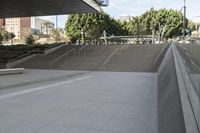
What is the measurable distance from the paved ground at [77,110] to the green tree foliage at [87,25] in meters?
45.0

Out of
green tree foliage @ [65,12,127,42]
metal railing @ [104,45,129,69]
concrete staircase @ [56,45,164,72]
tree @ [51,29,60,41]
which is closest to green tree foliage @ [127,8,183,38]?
green tree foliage @ [65,12,127,42]

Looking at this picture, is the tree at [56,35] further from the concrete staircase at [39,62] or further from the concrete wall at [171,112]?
the concrete wall at [171,112]

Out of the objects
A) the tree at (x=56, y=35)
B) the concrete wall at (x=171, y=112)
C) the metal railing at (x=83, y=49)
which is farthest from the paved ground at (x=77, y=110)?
the tree at (x=56, y=35)

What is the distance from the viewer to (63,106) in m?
8.80

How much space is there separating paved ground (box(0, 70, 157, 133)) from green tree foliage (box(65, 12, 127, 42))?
148 ft

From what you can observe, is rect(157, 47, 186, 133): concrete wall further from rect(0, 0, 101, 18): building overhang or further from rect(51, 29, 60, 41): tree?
rect(51, 29, 60, 41): tree

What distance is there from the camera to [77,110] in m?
8.31

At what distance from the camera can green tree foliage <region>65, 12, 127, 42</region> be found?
56.8 m

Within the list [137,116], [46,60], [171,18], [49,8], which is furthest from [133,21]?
[137,116]

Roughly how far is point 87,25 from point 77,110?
1965 inches

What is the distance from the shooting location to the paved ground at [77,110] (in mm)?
6543

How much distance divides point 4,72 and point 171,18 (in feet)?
151

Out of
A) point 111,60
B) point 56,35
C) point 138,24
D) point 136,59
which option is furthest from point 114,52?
point 56,35

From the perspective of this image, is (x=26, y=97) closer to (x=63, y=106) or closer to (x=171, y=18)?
(x=63, y=106)
